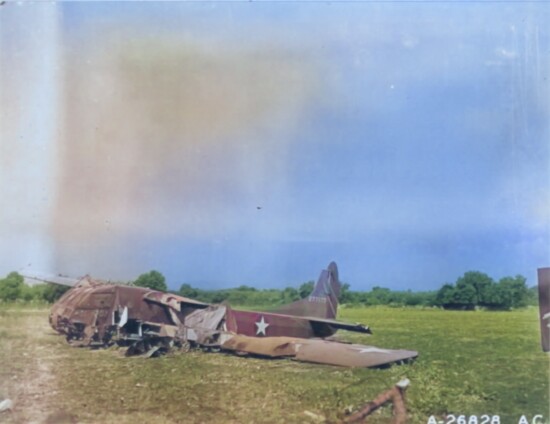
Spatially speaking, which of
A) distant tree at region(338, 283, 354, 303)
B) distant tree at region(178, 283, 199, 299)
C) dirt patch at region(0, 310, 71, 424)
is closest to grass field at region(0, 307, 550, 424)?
dirt patch at region(0, 310, 71, 424)

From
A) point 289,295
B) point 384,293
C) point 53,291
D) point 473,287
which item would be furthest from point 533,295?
point 53,291

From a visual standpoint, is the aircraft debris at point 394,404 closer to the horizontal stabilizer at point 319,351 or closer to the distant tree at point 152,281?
the horizontal stabilizer at point 319,351

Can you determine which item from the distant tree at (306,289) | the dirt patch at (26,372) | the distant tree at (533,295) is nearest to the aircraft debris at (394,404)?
the distant tree at (306,289)

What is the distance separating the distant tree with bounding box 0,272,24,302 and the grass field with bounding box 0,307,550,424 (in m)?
0.06

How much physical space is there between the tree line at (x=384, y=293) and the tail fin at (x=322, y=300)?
34 millimetres

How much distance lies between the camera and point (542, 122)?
3297 mm

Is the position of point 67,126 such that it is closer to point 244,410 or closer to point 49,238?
point 49,238

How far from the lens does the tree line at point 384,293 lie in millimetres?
3279

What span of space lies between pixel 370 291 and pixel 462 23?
133 centimetres

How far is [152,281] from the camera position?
3.35 m

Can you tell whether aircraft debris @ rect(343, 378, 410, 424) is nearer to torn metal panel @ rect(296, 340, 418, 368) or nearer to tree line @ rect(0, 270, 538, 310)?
torn metal panel @ rect(296, 340, 418, 368)

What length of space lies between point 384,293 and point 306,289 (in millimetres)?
370

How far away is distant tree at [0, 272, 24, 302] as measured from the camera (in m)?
3.27

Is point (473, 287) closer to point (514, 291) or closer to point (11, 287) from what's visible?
point (514, 291)
